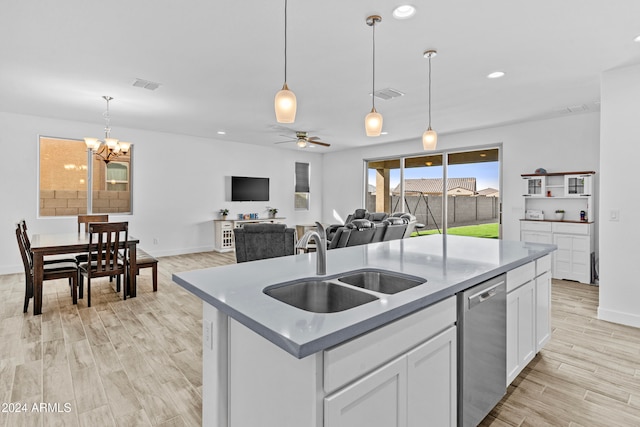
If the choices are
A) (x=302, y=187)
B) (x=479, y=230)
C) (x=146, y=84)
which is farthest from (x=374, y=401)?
(x=302, y=187)

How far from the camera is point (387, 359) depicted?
1.20 meters

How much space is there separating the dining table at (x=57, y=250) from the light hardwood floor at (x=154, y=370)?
9.5 inches

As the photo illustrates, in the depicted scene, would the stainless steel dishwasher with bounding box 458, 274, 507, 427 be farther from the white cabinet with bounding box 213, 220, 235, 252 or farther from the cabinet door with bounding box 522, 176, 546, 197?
the white cabinet with bounding box 213, 220, 235, 252

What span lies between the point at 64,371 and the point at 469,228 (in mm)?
7114

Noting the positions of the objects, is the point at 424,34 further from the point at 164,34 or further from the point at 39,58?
the point at 39,58

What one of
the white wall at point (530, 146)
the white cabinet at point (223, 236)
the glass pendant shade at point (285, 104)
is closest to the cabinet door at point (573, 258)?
the white wall at point (530, 146)

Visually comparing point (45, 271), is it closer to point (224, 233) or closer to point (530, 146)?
point (224, 233)

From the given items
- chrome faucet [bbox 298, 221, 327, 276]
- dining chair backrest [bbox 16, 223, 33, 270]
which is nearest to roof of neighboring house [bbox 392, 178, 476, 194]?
chrome faucet [bbox 298, 221, 327, 276]

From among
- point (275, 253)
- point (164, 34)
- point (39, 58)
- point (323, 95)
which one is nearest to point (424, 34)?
point (323, 95)

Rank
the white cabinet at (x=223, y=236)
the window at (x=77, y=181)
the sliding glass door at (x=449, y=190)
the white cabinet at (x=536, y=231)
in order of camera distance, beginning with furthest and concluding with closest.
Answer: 1. the white cabinet at (x=223, y=236)
2. the sliding glass door at (x=449, y=190)
3. the window at (x=77, y=181)
4. the white cabinet at (x=536, y=231)

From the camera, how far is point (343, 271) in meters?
1.78

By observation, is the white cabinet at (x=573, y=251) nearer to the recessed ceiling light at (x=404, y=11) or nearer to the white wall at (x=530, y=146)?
the white wall at (x=530, y=146)

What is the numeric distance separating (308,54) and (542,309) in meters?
2.94

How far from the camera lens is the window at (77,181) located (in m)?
5.82
